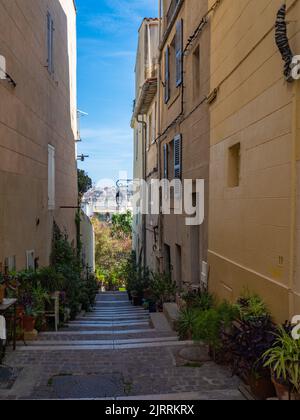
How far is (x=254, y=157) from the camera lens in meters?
6.16

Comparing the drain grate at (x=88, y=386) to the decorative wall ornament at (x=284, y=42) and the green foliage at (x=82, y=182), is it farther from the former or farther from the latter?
the green foliage at (x=82, y=182)

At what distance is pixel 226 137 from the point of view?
302 inches

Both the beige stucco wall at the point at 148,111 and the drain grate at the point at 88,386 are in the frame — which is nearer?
the drain grate at the point at 88,386

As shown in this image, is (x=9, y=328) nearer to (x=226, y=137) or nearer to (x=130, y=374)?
(x=130, y=374)

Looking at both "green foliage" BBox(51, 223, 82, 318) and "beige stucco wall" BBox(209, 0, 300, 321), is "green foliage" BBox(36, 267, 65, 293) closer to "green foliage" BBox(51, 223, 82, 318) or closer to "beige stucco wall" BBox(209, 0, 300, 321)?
"green foliage" BBox(51, 223, 82, 318)

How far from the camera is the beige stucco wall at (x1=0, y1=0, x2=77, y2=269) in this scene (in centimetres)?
853

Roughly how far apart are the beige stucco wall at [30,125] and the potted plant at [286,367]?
5.33m

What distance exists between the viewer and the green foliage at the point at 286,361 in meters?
4.02

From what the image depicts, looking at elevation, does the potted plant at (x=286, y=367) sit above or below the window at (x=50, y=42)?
below

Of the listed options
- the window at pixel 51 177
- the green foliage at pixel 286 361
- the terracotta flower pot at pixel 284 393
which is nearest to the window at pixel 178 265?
the window at pixel 51 177

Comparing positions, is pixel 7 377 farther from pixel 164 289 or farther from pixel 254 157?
pixel 164 289

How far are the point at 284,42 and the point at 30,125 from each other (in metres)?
6.84

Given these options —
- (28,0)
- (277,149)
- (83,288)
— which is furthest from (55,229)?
(277,149)

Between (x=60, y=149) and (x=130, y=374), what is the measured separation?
33.3ft
